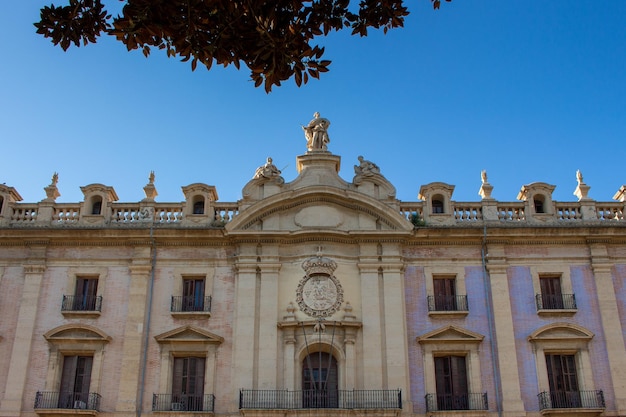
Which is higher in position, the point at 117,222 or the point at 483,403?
the point at 117,222

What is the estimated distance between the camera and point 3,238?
27891 mm

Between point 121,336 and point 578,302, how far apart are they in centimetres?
1636

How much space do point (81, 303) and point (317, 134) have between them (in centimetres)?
1096

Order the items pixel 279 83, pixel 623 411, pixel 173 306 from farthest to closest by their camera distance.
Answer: pixel 173 306, pixel 623 411, pixel 279 83

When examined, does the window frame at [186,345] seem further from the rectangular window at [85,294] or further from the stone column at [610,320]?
the stone column at [610,320]

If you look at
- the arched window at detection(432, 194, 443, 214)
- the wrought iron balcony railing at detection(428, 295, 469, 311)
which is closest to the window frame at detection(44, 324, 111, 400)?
the wrought iron balcony railing at detection(428, 295, 469, 311)

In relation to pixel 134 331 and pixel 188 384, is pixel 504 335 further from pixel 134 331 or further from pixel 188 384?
pixel 134 331

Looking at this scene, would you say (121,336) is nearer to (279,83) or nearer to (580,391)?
(580,391)

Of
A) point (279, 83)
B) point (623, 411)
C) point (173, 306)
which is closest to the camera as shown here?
point (279, 83)

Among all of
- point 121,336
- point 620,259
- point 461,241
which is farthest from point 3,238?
point 620,259

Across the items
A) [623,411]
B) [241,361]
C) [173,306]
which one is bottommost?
[623,411]

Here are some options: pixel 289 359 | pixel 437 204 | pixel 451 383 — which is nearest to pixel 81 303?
pixel 289 359

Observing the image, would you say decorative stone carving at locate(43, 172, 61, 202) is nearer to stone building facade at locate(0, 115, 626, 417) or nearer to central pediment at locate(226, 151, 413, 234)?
stone building facade at locate(0, 115, 626, 417)

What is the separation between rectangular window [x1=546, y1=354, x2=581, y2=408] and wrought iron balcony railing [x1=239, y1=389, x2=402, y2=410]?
17.8 feet
